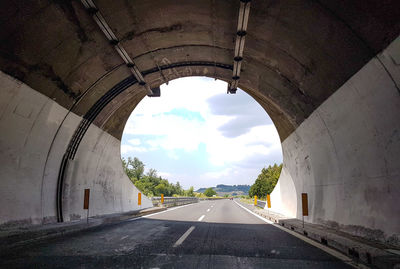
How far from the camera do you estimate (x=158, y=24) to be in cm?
855

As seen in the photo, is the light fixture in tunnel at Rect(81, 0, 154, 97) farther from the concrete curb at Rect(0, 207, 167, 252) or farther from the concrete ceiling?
the concrete curb at Rect(0, 207, 167, 252)

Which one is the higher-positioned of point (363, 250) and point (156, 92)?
point (156, 92)

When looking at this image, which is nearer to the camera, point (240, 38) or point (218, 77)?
point (240, 38)

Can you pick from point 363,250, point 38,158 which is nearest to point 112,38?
point 38,158

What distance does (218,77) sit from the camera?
42.4ft

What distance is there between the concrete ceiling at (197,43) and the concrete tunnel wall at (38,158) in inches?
19.5

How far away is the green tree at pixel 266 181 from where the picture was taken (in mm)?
58375

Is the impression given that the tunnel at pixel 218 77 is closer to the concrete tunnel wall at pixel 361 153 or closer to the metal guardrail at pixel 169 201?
the concrete tunnel wall at pixel 361 153

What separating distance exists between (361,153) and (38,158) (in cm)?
963

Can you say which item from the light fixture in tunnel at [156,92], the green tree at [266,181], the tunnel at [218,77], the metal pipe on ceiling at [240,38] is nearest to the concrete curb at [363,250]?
the tunnel at [218,77]

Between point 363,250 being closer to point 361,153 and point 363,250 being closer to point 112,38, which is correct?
point 361,153

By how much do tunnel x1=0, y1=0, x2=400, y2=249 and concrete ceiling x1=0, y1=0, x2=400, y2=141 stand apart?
34 millimetres

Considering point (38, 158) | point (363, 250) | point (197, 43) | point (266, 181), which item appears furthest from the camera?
point (266, 181)

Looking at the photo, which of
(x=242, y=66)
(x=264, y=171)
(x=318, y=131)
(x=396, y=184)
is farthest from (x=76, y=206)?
(x=264, y=171)
